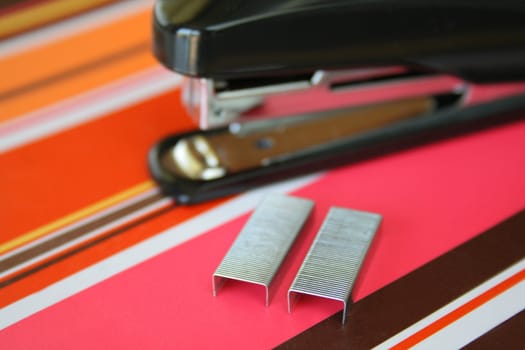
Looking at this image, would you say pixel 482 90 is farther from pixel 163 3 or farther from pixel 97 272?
pixel 97 272

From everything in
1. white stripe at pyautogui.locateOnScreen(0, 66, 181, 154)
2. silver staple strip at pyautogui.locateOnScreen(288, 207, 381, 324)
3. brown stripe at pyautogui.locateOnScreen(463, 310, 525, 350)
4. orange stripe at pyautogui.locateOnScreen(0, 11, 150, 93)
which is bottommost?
brown stripe at pyautogui.locateOnScreen(463, 310, 525, 350)

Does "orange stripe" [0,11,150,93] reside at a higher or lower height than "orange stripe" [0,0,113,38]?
lower

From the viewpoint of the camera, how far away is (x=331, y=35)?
84 cm

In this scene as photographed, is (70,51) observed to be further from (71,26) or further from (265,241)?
(265,241)

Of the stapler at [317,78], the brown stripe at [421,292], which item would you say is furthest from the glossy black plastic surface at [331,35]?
the brown stripe at [421,292]

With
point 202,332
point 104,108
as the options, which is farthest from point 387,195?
point 104,108

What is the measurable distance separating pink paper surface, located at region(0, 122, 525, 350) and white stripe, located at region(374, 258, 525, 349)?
59mm

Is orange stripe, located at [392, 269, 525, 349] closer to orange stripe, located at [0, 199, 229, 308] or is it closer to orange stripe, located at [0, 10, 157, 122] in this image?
orange stripe, located at [0, 199, 229, 308]

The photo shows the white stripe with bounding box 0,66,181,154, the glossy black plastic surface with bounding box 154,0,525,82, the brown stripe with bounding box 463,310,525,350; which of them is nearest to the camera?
the brown stripe with bounding box 463,310,525,350

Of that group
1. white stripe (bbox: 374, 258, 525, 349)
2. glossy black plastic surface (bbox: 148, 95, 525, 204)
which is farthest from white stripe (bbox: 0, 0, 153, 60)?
white stripe (bbox: 374, 258, 525, 349)

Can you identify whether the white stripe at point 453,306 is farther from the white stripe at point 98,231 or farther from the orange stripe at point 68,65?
the orange stripe at point 68,65

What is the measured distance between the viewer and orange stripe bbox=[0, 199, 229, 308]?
2.48 ft

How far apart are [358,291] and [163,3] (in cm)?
37

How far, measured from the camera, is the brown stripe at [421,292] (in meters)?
0.70
